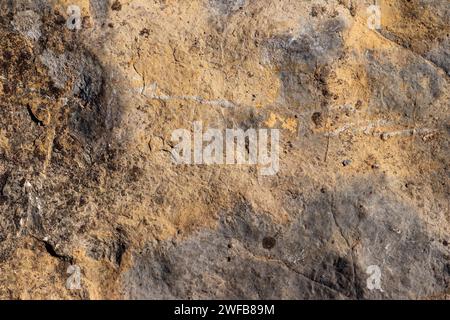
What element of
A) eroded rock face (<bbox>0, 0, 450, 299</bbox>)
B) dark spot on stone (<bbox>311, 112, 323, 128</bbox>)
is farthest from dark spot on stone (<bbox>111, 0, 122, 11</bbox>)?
dark spot on stone (<bbox>311, 112, 323, 128</bbox>)

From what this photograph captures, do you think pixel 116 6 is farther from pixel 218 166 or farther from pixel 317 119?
pixel 317 119

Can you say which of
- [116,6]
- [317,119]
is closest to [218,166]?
[317,119]

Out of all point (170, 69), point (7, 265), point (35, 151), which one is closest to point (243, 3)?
point (170, 69)

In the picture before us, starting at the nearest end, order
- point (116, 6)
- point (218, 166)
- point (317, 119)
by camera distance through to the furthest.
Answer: point (218, 166) → point (317, 119) → point (116, 6)

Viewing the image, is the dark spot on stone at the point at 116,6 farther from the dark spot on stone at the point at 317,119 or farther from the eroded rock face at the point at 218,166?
the dark spot on stone at the point at 317,119

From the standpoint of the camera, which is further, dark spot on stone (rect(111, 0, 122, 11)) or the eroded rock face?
dark spot on stone (rect(111, 0, 122, 11))

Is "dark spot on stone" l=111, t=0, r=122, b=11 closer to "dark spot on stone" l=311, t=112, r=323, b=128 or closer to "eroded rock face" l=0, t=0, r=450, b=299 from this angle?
"eroded rock face" l=0, t=0, r=450, b=299

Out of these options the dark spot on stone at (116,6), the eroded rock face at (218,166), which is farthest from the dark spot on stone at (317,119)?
the dark spot on stone at (116,6)

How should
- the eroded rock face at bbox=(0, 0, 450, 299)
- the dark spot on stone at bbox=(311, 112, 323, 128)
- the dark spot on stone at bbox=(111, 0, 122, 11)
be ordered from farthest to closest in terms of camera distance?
the dark spot on stone at bbox=(111, 0, 122, 11)
the dark spot on stone at bbox=(311, 112, 323, 128)
the eroded rock face at bbox=(0, 0, 450, 299)
